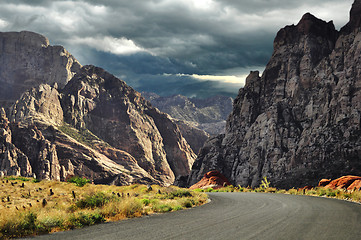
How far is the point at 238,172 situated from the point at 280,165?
20.7m

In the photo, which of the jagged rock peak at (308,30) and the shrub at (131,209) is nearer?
the shrub at (131,209)

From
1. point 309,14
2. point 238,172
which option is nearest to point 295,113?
point 238,172

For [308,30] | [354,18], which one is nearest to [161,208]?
[354,18]

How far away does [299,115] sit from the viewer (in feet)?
395

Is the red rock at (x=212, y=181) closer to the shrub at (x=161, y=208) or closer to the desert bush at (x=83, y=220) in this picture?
the shrub at (x=161, y=208)

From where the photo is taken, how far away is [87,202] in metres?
15.6

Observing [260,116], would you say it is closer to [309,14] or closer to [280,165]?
[280,165]

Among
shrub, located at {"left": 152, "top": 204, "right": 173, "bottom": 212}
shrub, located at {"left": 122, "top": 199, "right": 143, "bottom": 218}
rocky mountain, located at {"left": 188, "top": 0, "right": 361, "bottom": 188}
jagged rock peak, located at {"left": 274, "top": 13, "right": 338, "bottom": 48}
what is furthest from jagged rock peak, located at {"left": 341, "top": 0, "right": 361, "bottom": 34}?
shrub, located at {"left": 122, "top": 199, "right": 143, "bottom": 218}

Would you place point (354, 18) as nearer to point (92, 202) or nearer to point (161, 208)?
point (161, 208)

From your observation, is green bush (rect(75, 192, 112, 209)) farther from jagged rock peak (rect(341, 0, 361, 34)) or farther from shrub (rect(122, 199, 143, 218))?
jagged rock peak (rect(341, 0, 361, 34))

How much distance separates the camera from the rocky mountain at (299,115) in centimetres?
9600

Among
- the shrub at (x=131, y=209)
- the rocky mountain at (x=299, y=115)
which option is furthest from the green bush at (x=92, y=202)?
the rocky mountain at (x=299, y=115)

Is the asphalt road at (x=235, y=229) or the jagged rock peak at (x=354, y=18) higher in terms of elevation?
the jagged rock peak at (x=354, y=18)

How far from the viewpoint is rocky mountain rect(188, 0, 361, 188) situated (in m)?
96.0
